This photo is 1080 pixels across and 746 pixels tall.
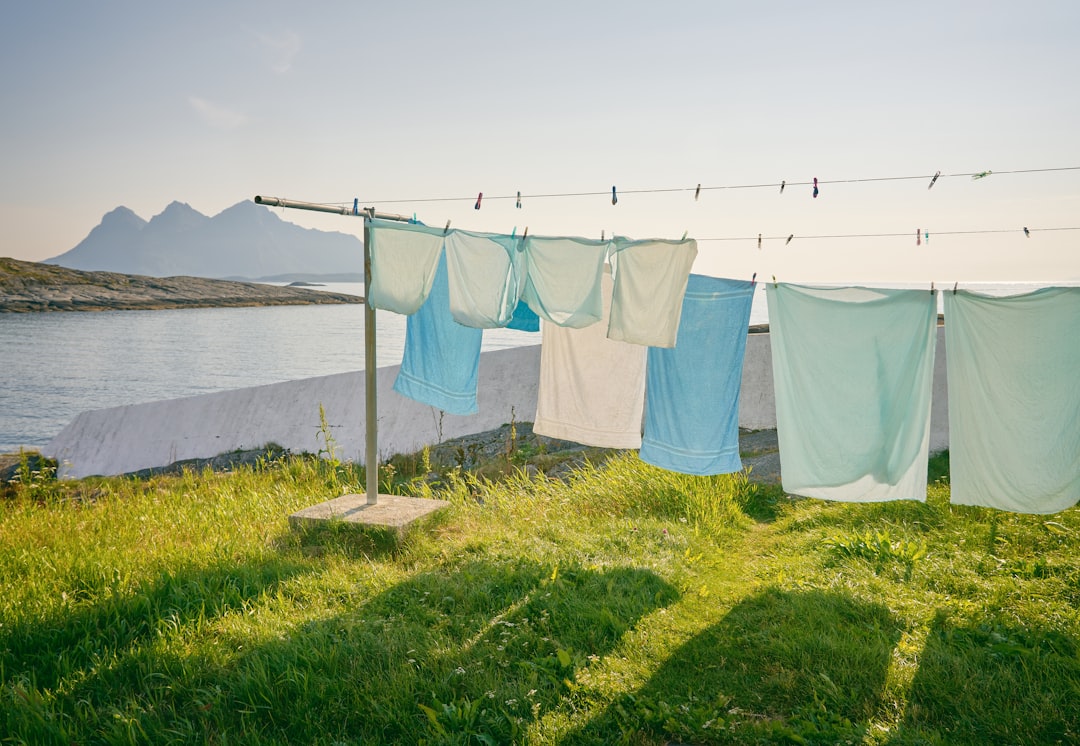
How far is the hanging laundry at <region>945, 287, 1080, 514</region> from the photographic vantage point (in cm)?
421

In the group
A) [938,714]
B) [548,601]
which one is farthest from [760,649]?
[548,601]

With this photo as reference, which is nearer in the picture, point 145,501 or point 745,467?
point 145,501

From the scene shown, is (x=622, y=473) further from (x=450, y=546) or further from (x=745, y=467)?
(x=450, y=546)

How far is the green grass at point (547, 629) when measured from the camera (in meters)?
3.02

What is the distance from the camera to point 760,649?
3.69 meters

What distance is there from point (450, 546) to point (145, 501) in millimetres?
3333

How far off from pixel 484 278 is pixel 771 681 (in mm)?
2990

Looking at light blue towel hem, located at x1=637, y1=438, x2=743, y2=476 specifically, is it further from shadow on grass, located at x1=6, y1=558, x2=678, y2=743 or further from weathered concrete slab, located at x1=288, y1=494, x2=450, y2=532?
weathered concrete slab, located at x1=288, y1=494, x2=450, y2=532

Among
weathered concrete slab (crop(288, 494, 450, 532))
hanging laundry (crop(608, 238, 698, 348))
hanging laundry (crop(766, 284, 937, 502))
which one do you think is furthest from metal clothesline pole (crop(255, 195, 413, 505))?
hanging laundry (crop(766, 284, 937, 502))

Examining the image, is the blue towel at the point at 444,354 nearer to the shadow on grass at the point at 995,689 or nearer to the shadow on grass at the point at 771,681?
the shadow on grass at the point at 771,681

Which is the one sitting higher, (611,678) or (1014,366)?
(1014,366)

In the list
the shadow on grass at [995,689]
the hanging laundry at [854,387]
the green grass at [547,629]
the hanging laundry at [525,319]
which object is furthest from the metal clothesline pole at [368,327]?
the shadow on grass at [995,689]

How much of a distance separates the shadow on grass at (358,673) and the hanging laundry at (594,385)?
121 centimetres

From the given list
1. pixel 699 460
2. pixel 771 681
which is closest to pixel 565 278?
pixel 699 460
